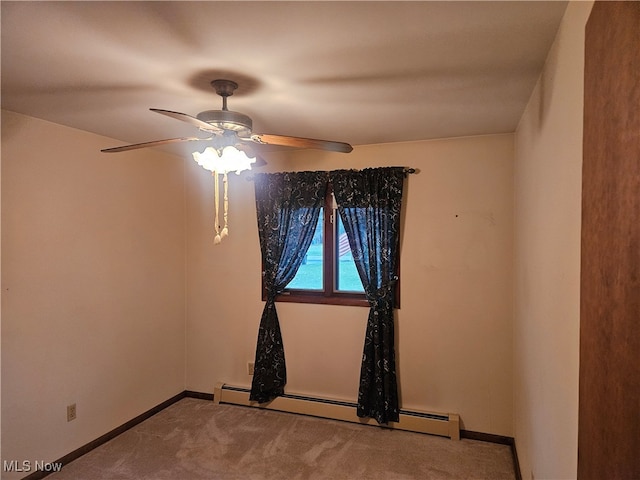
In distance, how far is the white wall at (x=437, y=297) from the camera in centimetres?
296

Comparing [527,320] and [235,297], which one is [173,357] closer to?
[235,297]

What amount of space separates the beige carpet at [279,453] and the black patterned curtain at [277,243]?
1.23ft

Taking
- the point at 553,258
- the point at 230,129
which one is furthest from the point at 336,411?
the point at 230,129

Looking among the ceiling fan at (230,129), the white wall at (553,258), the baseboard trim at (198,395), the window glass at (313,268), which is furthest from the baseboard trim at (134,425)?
the ceiling fan at (230,129)

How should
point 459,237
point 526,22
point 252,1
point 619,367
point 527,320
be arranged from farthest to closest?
point 459,237 < point 527,320 < point 526,22 < point 252,1 < point 619,367

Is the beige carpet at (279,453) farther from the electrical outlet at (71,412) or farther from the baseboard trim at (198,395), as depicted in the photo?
the baseboard trim at (198,395)

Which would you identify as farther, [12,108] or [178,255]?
[178,255]

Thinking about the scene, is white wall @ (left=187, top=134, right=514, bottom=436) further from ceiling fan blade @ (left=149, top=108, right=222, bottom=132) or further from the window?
ceiling fan blade @ (left=149, top=108, right=222, bottom=132)

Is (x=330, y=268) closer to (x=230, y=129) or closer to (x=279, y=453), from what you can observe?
(x=279, y=453)

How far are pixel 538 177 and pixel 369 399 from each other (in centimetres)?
220

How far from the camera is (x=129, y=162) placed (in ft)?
10.3

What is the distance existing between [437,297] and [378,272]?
1.71 feet

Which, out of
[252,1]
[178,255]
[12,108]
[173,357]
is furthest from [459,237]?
[12,108]

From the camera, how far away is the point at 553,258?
4.90 feet
